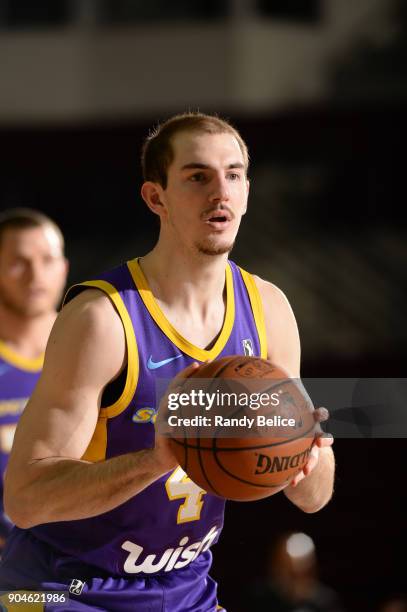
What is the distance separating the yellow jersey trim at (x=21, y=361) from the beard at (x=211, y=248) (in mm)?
2115

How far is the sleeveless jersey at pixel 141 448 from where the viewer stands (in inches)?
107

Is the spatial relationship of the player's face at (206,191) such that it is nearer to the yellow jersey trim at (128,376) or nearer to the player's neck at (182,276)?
the player's neck at (182,276)

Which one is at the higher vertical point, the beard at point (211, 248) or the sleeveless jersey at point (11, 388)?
the beard at point (211, 248)

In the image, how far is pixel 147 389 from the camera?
2.71m

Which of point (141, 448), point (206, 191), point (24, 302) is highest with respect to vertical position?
point (206, 191)

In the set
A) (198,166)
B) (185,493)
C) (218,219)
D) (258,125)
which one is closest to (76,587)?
(185,493)

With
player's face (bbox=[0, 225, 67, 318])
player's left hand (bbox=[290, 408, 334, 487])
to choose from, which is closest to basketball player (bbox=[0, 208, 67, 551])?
player's face (bbox=[0, 225, 67, 318])

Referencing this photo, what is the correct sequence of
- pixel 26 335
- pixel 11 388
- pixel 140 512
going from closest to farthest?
pixel 140 512 < pixel 11 388 < pixel 26 335

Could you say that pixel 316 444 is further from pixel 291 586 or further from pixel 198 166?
pixel 291 586

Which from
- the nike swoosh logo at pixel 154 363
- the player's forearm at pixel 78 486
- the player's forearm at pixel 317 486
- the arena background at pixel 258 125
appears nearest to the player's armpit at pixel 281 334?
the player's forearm at pixel 317 486

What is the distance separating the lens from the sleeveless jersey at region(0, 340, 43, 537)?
4566 mm

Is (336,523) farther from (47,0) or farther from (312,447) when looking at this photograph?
(47,0)

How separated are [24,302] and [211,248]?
2.12 metres

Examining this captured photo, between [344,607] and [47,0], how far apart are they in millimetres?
7181
